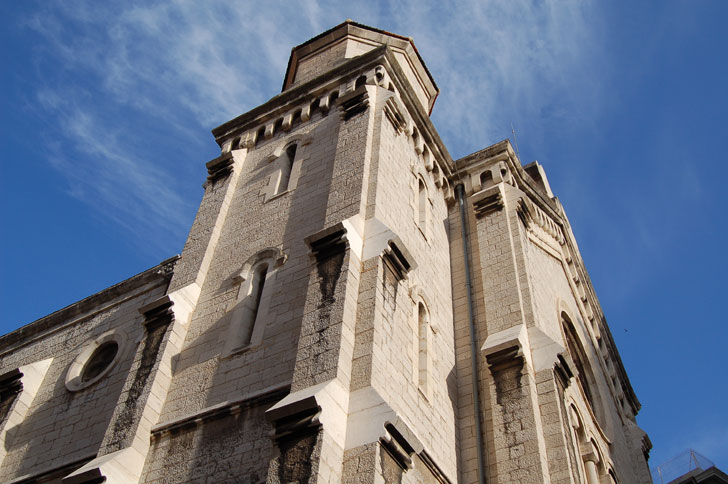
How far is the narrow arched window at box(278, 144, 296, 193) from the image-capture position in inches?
635

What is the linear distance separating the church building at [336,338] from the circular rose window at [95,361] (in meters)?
0.05

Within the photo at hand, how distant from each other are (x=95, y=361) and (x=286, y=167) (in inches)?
232

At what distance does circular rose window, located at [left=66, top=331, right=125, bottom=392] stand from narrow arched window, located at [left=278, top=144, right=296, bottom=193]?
15.5 ft

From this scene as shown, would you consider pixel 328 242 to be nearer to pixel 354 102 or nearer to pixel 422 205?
pixel 422 205

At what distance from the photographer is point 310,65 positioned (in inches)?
859

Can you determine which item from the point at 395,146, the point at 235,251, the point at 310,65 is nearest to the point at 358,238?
the point at 235,251

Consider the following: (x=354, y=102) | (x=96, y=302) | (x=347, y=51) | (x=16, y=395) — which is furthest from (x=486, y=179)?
(x=16, y=395)

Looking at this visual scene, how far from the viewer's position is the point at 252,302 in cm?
1323

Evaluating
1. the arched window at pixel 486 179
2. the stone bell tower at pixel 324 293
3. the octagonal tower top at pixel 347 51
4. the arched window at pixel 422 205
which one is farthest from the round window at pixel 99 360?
the arched window at pixel 486 179

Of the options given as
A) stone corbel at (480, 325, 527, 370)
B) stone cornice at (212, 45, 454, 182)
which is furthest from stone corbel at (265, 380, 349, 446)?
stone cornice at (212, 45, 454, 182)

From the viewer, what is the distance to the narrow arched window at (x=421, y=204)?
16312 mm

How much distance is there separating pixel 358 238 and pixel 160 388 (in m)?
4.06

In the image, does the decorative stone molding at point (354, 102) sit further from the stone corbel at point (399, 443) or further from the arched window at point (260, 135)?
the stone corbel at point (399, 443)

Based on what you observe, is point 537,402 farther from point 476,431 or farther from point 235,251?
point 235,251
